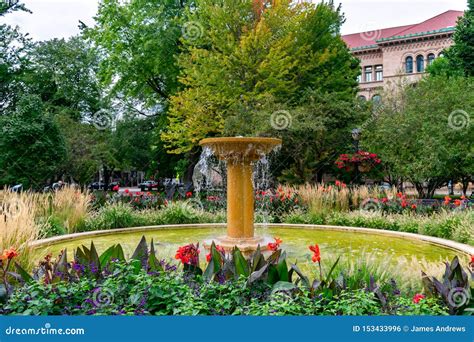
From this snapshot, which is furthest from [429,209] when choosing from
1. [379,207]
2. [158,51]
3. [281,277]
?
[158,51]

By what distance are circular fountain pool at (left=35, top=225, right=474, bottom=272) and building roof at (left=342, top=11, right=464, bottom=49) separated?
40627mm

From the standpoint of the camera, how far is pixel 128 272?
402cm

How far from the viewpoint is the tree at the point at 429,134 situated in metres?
16.4

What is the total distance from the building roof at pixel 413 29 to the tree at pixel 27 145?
3748cm

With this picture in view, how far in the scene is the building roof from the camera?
159ft

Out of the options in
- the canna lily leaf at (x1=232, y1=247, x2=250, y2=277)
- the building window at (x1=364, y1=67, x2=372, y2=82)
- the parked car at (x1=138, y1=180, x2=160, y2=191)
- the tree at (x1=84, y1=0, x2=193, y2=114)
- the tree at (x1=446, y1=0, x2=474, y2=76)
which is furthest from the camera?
the building window at (x1=364, y1=67, x2=372, y2=82)

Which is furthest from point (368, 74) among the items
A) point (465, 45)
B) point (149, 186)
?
point (149, 186)

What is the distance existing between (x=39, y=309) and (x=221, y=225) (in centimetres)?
876

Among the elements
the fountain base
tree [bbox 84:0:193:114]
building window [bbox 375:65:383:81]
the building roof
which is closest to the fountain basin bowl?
the fountain base

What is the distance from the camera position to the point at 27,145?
63.4 ft

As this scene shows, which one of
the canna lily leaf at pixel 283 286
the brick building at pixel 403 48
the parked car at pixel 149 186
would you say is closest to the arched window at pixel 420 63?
the brick building at pixel 403 48

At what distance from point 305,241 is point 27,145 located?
15.6 meters

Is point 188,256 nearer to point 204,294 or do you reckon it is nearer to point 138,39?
point 204,294

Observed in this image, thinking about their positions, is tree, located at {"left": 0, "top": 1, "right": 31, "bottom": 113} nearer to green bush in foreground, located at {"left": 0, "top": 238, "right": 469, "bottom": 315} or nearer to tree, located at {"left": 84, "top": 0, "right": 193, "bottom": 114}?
tree, located at {"left": 84, "top": 0, "right": 193, "bottom": 114}
